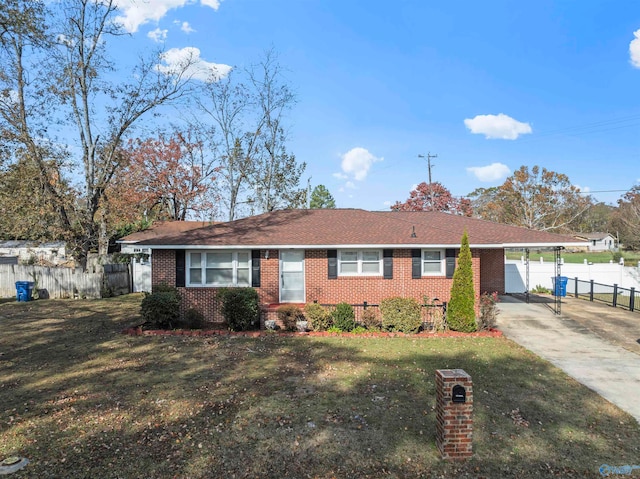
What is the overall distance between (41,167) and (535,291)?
24.1 meters

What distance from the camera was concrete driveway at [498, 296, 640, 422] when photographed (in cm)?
686

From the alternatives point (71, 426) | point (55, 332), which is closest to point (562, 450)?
point (71, 426)

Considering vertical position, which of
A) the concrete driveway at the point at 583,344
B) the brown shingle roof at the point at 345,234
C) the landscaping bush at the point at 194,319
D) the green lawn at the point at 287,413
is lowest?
the concrete driveway at the point at 583,344

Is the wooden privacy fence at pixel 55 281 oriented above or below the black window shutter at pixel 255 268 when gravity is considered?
below

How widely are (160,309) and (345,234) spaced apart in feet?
20.0

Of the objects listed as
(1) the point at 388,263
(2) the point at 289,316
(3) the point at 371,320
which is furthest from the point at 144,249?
(3) the point at 371,320

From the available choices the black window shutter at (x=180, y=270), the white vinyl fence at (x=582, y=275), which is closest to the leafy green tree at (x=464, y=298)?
the black window shutter at (x=180, y=270)

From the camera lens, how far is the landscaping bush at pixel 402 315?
10.7 meters

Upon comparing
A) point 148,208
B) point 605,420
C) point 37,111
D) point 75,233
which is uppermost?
point 37,111

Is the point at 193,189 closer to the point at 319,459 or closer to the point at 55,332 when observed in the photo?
the point at 55,332

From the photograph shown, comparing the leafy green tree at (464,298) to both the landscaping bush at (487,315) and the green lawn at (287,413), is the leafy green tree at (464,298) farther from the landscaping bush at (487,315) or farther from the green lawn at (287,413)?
the green lawn at (287,413)

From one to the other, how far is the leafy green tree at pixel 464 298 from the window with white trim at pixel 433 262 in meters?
1.65

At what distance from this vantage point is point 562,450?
4711mm

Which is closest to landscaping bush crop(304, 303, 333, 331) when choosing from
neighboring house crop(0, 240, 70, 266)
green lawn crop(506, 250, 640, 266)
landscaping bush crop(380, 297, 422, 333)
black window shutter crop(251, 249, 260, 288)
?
landscaping bush crop(380, 297, 422, 333)
